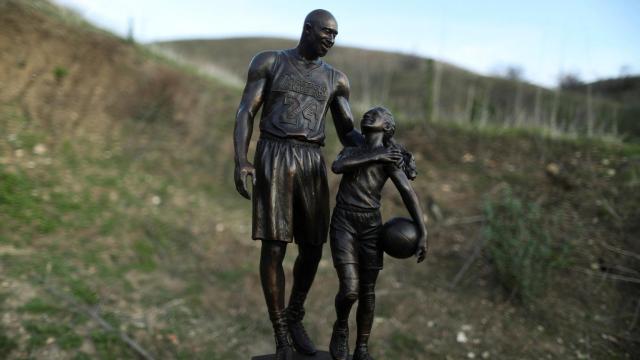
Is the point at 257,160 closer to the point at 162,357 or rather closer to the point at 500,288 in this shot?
the point at 162,357

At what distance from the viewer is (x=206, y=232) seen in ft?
A: 25.1

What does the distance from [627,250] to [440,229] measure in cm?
249

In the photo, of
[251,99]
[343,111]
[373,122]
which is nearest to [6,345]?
[251,99]

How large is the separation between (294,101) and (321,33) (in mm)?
437

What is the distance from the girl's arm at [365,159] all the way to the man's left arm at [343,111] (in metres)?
0.35

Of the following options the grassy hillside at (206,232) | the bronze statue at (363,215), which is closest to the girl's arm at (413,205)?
the bronze statue at (363,215)

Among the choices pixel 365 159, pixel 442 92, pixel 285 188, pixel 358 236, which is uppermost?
pixel 442 92

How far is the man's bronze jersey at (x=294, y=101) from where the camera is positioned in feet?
10.00

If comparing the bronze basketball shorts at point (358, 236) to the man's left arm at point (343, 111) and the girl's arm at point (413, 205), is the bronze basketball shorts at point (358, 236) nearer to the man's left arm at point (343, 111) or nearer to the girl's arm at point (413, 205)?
the girl's arm at point (413, 205)

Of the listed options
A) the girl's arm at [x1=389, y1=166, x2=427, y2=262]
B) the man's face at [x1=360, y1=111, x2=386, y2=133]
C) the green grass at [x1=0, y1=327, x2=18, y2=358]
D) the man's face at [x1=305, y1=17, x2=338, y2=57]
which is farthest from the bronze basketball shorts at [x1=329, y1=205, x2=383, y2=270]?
the green grass at [x1=0, y1=327, x2=18, y2=358]

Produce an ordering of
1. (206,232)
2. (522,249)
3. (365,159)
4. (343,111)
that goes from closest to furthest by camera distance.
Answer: (365,159) < (343,111) < (522,249) < (206,232)

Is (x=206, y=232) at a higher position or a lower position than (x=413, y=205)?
lower

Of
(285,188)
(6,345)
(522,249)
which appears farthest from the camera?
(522,249)

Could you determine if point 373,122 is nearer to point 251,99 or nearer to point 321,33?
point 321,33
